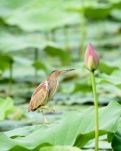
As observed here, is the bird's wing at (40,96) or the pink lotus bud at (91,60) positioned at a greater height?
the pink lotus bud at (91,60)

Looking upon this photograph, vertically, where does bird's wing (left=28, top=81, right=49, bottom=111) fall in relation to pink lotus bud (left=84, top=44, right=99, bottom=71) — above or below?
below

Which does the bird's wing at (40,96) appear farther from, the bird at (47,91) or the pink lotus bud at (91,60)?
the pink lotus bud at (91,60)

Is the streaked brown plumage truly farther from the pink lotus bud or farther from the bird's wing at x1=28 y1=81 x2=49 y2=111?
the pink lotus bud

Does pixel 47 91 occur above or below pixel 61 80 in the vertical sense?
below

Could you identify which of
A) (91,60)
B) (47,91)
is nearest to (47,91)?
(47,91)

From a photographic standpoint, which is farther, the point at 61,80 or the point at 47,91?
the point at 61,80

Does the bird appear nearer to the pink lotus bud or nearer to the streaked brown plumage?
the streaked brown plumage

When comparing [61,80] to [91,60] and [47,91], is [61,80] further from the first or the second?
[91,60]

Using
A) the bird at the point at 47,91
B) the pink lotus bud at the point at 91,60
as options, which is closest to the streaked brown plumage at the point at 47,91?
the bird at the point at 47,91

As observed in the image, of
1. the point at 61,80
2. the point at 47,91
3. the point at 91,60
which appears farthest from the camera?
the point at 61,80

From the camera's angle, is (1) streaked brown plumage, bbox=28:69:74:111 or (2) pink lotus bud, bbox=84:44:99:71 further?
(1) streaked brown plumage, bbox=28:69:74:111

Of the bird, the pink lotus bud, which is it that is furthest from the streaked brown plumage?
the pink lotus bud
